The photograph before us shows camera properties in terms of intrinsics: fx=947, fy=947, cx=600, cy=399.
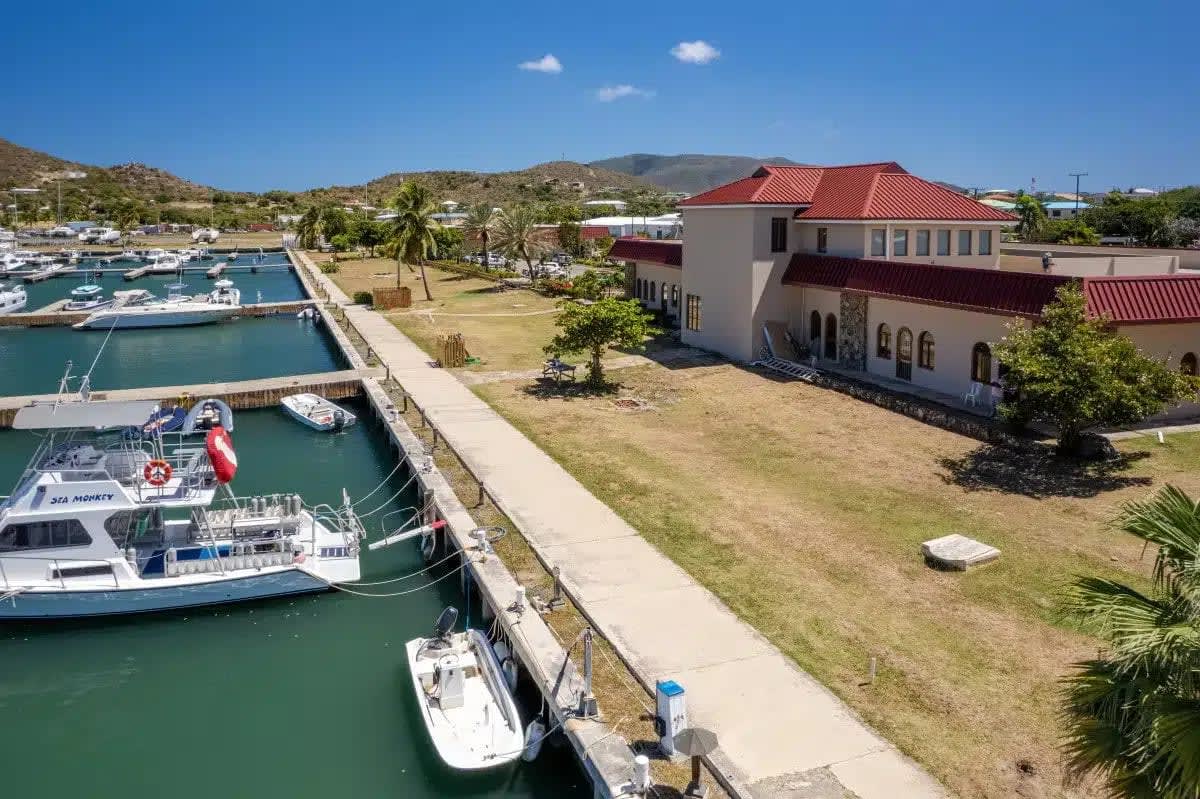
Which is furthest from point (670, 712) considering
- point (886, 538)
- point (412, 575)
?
point (412, 575)

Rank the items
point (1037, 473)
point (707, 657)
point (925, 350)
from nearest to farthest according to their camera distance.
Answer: point (707, 657)
point (1037, 473)
point (925, 350)

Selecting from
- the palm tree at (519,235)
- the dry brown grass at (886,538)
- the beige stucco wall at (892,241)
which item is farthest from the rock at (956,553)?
the palm tree at (519,235)

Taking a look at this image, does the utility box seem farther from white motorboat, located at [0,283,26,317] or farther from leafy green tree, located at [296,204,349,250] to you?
leafy green tree, located at [296,204,349,250]

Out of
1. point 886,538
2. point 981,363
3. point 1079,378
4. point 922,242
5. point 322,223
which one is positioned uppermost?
point 322,223

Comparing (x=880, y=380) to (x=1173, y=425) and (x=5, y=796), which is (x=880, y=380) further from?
(x=5, y=796)

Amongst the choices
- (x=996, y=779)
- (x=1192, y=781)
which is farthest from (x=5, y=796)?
(x=1192, y=781)

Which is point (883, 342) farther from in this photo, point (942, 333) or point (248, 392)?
point (248, 392)
